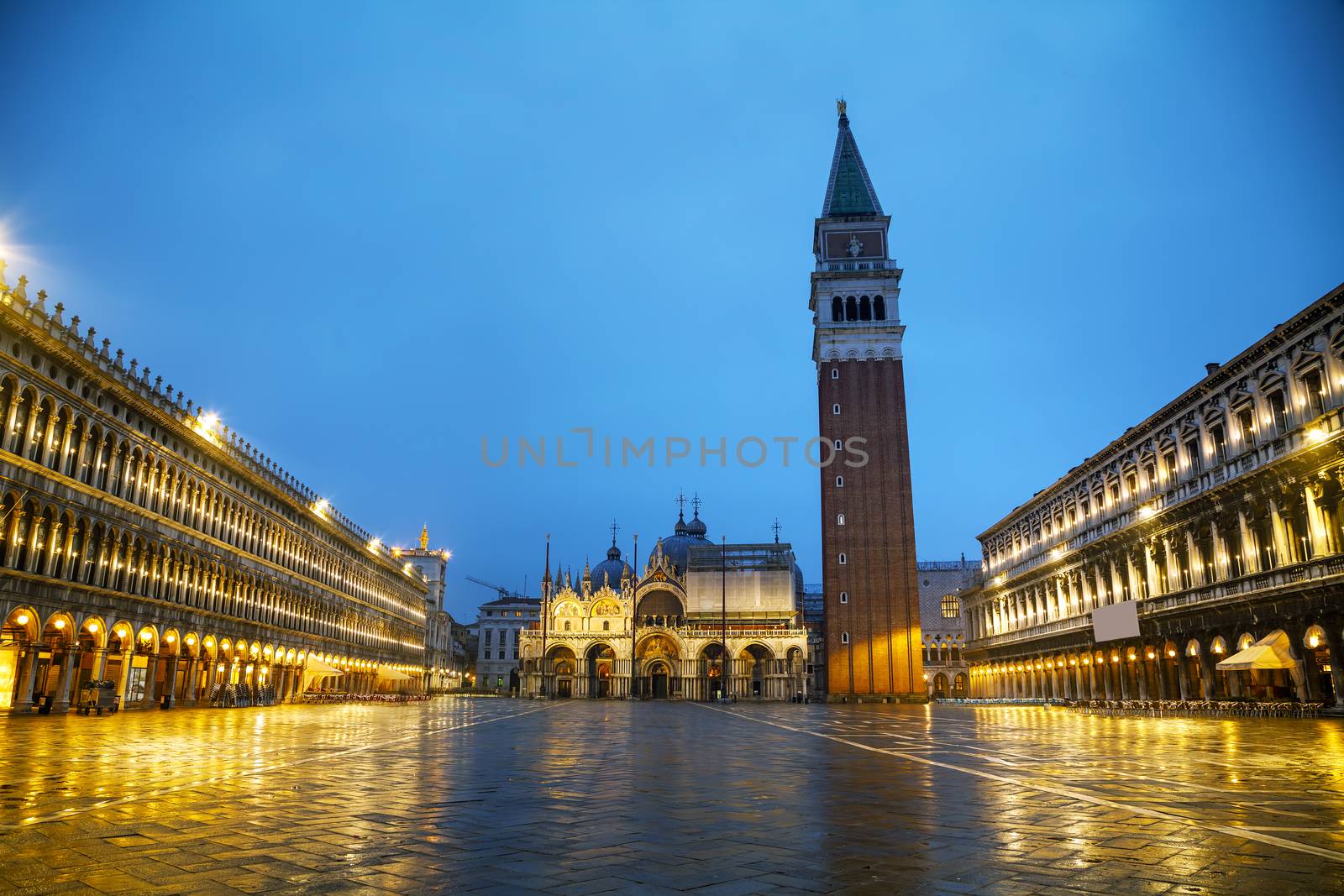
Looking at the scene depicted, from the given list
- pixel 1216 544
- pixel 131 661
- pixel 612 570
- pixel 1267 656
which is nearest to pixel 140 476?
pixel 131 661

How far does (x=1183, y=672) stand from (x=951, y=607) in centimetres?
5827

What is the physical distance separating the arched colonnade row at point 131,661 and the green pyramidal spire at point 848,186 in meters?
55.7

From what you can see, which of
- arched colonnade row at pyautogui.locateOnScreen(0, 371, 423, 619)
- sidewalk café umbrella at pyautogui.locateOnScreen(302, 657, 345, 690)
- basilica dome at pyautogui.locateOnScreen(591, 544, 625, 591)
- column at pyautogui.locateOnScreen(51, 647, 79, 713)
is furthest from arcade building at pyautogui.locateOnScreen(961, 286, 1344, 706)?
basilica dome at pyautogui.locateOnScreen(591, 544, 625, 591)

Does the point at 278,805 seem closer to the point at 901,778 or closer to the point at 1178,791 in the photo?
the point at 901,778

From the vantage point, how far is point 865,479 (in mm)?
69125

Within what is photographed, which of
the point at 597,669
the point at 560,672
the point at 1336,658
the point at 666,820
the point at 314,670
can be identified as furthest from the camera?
the point at 597,669

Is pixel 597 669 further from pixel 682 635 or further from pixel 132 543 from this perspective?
pixel 132 543

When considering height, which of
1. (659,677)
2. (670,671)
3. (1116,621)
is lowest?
(659,677)

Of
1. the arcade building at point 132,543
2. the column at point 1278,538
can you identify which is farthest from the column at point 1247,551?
the arcade building at point 132,543

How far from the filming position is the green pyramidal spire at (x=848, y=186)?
77000mm

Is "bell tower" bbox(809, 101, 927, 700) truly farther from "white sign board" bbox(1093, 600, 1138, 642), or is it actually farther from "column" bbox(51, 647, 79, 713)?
"column" bbox(51, 647, 79, 713)

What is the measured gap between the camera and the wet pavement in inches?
214

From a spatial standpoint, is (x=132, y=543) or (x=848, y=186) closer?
(x=132, y=543)

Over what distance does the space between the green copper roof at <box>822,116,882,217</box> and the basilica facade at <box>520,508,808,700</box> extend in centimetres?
3444
